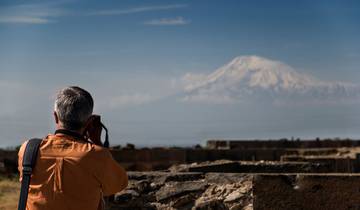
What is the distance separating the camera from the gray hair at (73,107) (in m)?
3.56

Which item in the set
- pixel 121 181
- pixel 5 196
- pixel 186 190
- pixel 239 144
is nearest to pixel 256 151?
pixel 239 144

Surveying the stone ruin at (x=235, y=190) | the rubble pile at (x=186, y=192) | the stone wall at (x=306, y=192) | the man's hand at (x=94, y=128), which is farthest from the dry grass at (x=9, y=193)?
the man's hand at (x=94, y=128)

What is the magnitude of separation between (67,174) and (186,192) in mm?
4348

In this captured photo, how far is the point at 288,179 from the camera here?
7121 millimetres

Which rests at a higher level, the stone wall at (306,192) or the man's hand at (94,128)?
the man's hand at (94,128)

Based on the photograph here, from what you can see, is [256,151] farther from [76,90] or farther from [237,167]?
[76,90]

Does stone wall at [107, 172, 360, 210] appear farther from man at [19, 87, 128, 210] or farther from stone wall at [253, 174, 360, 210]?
man at [19, 87, 128, 210]

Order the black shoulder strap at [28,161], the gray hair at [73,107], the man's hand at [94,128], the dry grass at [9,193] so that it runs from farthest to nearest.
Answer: the dry grass at [9,193] → the man's hand at [94,128] → the gray hair at [73,107] → the black shoulder strap at [28,161]

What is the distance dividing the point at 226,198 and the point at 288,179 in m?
0.77

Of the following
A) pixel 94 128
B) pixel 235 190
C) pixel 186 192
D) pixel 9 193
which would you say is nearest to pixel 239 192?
pixel 235 190

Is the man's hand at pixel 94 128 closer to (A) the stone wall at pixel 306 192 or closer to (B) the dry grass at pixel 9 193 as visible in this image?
(A) the stone wall at pixel 306 192

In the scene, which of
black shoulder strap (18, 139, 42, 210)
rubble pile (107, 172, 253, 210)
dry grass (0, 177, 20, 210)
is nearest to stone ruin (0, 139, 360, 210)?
rubble pile (107, 172, 253, 210)

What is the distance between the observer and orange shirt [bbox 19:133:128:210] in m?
3.48

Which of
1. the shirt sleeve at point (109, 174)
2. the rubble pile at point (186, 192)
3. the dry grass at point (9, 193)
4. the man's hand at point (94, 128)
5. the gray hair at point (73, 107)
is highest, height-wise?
the gray hair at point (73, 107)
